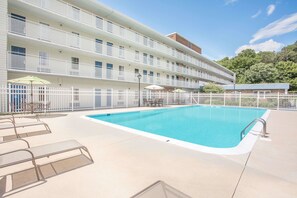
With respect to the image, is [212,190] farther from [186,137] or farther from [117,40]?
[117,40]

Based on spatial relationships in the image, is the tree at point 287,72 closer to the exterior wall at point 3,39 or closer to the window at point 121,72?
the window at point 121,72

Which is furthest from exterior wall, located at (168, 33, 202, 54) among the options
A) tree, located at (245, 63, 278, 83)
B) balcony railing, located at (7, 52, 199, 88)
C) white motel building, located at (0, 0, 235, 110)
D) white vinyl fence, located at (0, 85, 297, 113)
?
tree, located at (245, 63, 278, 83)

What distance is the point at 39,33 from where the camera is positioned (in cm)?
1373

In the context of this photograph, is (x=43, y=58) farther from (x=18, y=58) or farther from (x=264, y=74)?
(x=264, y=74)

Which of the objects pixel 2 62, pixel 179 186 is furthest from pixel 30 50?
pixel 179 186

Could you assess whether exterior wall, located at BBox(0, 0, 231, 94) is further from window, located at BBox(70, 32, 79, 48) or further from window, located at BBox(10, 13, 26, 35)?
window, located at BBox(70, 32, 79, 48)

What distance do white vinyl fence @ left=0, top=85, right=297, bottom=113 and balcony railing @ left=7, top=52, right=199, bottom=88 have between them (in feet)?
5.52

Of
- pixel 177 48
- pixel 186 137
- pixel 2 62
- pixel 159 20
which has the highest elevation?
pixel 159 20

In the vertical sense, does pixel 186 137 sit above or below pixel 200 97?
below

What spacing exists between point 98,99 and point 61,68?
5370mm

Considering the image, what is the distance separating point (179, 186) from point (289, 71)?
5810cm

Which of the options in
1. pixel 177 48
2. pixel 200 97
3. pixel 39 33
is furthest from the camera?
pixel 177 48

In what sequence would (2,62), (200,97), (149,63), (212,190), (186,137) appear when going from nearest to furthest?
1. (212,190)
2. (186,137)
3. (2,62)
4. (149,63)
5. (200,97)

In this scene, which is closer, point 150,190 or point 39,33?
point 150,190
